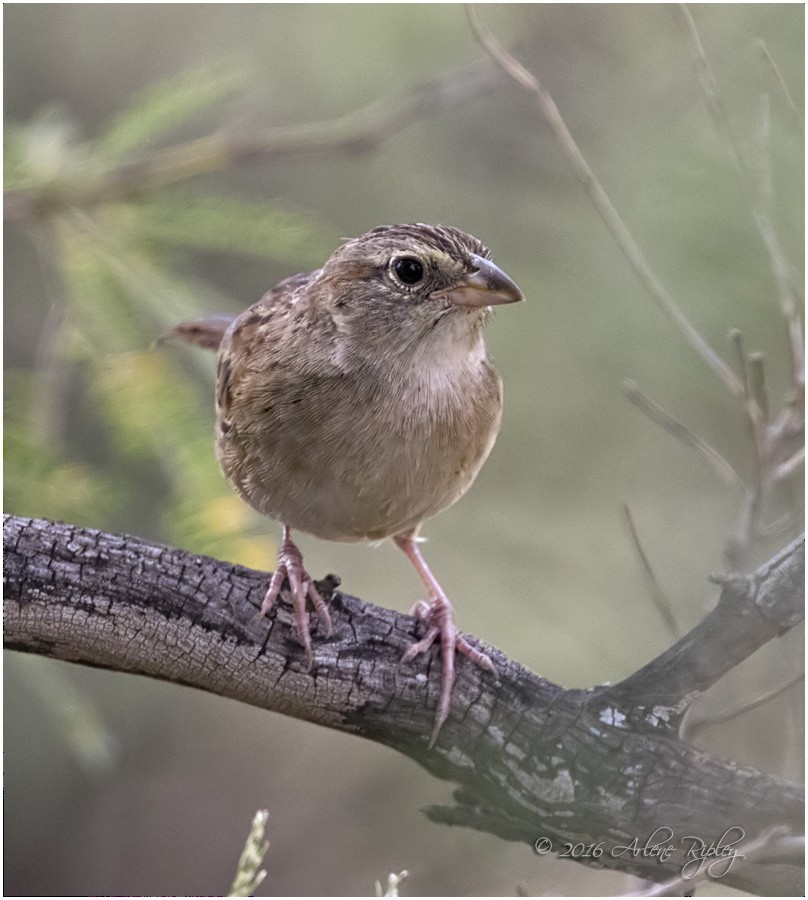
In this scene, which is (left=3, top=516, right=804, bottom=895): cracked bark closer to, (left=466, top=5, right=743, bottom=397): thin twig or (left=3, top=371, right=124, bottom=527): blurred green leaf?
(left=3, top=371, right=124, bottom=527): blurred green leaf

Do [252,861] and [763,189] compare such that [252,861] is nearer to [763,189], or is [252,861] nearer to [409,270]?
[409,270]

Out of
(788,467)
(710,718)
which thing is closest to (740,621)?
(710,718)

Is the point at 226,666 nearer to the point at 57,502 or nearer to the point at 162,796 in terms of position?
the point at 57,502

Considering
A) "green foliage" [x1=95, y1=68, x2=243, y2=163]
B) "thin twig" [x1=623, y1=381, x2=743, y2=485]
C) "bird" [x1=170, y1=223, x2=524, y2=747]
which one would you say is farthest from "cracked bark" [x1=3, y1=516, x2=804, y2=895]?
"green foliage" [x1=95, y1=68, x2=243, y2=163]

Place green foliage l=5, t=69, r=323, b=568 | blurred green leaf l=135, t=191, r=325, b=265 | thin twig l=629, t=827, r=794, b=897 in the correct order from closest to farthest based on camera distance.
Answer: thin twig l=629, t=827, r=794, b=897, green foliage l=5, t=69, r=323, b=568, blurred green leaf l=135, t=191, r=325, b=265

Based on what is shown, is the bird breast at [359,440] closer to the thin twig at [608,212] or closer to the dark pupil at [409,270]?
the dark pupil at [409,270]
